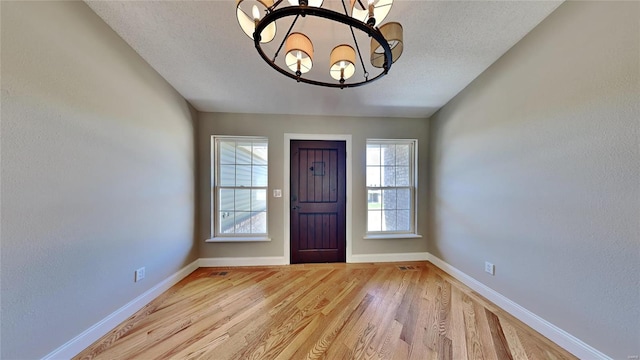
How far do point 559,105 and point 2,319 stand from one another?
3774 mm

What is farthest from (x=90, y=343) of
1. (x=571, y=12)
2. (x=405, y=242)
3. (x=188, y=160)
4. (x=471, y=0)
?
(x=571, y=12)

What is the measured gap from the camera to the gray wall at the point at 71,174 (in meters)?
1.12

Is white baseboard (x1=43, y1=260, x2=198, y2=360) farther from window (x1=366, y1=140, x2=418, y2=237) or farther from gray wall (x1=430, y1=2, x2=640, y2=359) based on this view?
gray wall (x1=430, y1=2, x2=640, y2=359)

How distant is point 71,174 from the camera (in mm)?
1380

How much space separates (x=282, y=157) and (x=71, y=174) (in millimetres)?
2028

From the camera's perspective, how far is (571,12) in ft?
4.87

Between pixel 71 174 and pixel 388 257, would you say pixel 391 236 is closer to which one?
pixel 388 257

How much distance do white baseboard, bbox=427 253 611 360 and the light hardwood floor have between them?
0.17 ft

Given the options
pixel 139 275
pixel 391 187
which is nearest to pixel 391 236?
pixel 391 187

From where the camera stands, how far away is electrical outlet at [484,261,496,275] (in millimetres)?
2082

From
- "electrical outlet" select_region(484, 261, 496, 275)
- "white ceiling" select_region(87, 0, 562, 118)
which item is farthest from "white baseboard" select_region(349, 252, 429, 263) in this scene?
"white ceiling" select_region(87, 0, 562, 118)

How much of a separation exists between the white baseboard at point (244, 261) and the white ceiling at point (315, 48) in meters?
2.16

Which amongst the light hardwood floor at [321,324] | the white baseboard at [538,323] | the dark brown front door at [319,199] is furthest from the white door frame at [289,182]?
the white baseboard at [538,323]

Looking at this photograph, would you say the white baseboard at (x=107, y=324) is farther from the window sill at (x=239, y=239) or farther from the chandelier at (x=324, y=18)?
the chandelier at (x=324, y=18)
